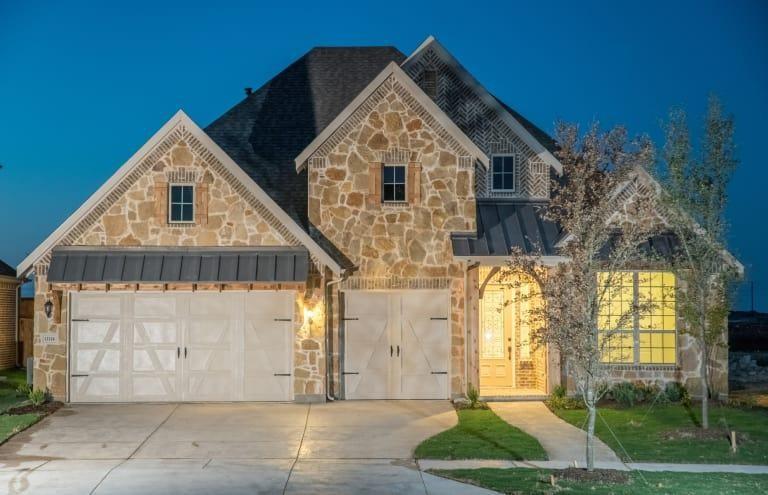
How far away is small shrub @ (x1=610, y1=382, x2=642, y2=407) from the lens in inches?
818

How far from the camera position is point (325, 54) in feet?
90.4

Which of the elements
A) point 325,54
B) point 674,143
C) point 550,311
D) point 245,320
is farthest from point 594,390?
point 325,54

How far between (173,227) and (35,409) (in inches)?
199

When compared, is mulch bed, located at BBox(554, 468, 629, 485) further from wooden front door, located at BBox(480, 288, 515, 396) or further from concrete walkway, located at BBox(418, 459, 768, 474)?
wooden front door, located at BBox(480, 288, 515, 396)

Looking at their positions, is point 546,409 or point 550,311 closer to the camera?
point 550,311

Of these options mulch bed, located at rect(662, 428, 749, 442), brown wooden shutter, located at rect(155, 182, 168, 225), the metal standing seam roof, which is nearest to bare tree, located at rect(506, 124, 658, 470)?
mulch bed, located at rect(662, 428, 749, 442)

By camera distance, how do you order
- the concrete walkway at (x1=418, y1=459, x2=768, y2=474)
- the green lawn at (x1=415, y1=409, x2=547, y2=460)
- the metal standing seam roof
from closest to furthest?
1. the concrete walkway at (x1=418, y1=459, x2=768, y2=474)
2. the green lawn at (x1=415, y1=409, x2=547, y2=460)
3. the metal standing seam roof

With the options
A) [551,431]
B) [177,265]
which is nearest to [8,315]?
[177,265]

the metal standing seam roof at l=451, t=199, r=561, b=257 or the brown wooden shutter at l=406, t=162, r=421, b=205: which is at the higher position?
the brown wooden shutter at l=406, t=162, r=421, b=205

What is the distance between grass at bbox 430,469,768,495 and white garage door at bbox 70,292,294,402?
779 centimetres

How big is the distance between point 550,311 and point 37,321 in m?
12.6

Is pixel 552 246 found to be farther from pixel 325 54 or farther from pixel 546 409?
pixel 325 54

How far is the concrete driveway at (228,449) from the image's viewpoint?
13297mm

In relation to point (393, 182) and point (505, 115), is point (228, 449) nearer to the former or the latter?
point (393, 182)
